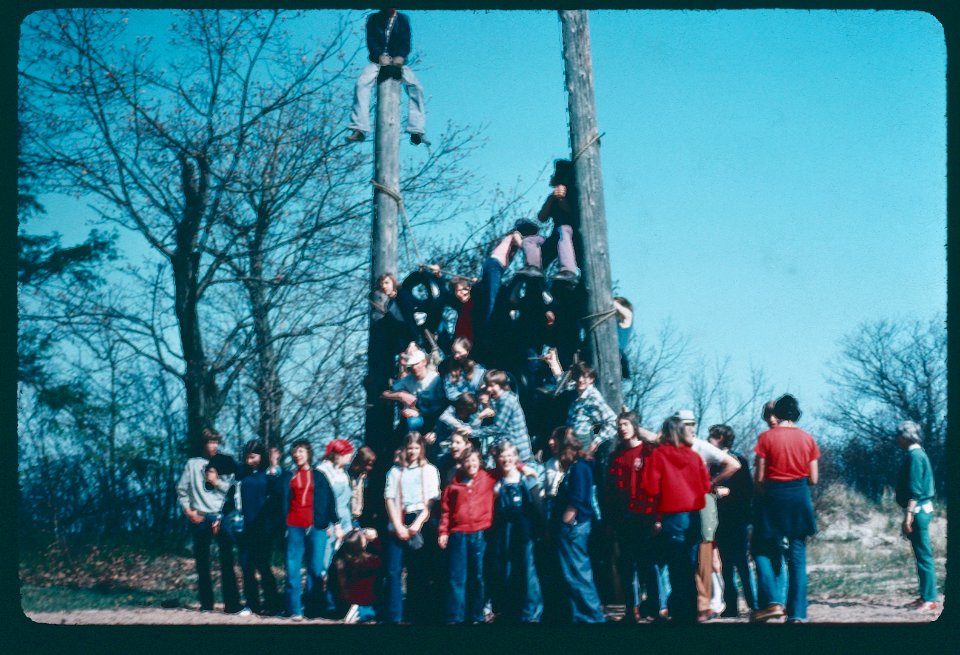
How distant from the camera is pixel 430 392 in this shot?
7.77m

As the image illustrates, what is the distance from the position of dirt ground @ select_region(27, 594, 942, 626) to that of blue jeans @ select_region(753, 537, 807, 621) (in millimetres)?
318

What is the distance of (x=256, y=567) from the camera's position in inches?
321

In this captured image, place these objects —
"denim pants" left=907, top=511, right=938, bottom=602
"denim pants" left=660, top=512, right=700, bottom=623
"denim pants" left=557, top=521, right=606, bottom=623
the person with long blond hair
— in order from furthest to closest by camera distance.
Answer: the person with long blond hair → "denim pants" left=907, top=511, right=938, bottom=602 → "denim pants" left=557, top=521, right=606, bottom=623 → "denim pants" left=660, top=512, right=700, bottom=623

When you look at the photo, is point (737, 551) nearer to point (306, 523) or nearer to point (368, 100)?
point (306, 523)

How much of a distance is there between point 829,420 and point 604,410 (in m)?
6.84

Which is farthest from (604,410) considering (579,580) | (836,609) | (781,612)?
(836,609)

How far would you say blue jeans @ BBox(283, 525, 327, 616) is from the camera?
306 inches

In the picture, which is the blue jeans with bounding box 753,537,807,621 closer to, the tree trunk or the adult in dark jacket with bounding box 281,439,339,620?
the adult in dark jacket with bounding box 281,439,339,620

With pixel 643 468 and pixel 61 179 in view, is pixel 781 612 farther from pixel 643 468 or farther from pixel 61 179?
pixel 61 179

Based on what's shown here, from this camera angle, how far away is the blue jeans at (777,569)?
21.0 feet

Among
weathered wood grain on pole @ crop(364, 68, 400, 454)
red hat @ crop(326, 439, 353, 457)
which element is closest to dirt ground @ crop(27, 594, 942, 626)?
red hat @ crop(326, 439, 353, 457)

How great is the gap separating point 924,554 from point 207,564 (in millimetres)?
5675

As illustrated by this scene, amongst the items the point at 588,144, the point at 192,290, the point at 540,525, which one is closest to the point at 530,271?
the point at 588,144

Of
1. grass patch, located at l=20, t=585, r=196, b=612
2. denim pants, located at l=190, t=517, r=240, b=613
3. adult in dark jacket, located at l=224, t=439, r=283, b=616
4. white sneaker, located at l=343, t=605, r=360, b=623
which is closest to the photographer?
white sneaker, located at l=343, t=605, r=360, b=623
